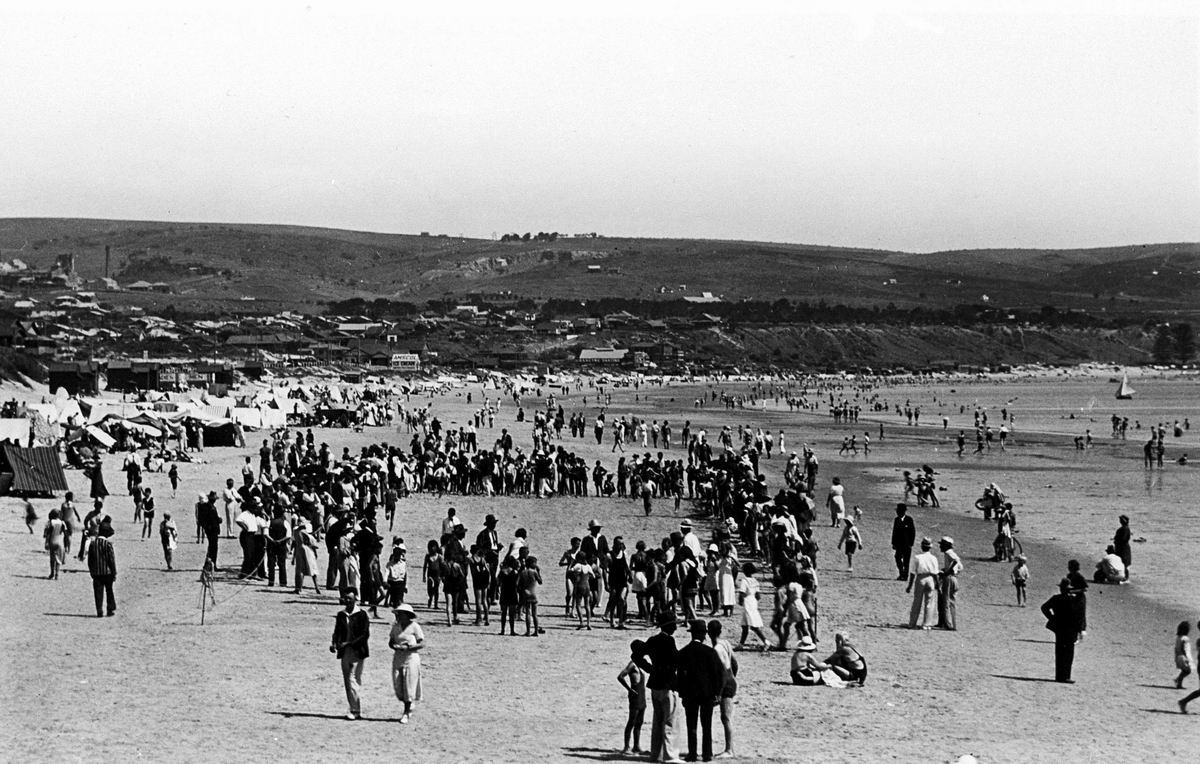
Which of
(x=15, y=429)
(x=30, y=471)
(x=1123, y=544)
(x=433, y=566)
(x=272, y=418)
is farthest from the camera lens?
(x=272, y=418)

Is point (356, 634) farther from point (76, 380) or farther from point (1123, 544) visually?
point (76, 380)

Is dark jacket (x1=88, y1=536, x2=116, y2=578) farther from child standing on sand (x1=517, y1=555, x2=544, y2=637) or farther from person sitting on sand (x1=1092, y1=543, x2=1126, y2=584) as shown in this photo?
person sitting on sand (x1=1092, y1=543, x2=1126, y2=584)

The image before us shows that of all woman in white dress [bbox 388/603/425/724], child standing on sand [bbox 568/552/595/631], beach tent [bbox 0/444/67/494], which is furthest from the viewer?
beach tent [bbox 0/444/67/494]

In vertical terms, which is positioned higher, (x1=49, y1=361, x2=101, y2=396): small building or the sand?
the sand

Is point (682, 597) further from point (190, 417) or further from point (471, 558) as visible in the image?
point (190, 417)

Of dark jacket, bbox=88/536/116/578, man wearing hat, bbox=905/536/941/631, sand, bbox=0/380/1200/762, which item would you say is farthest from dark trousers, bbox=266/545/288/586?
man wearing hat, bbox=905/536/941/631

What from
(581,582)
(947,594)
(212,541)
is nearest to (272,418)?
(212,541)
